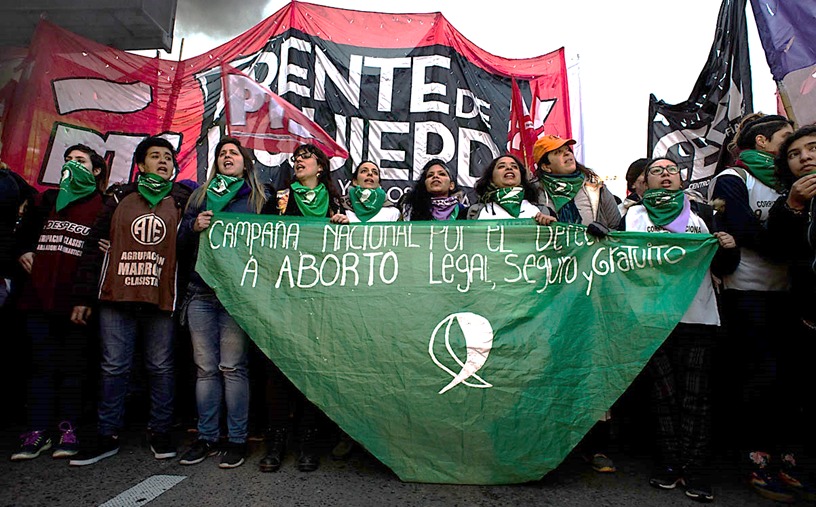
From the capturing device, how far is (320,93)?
18.6 feet

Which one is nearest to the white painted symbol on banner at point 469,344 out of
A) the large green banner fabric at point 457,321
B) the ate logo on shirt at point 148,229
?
the large green banner fabric at point 457,321

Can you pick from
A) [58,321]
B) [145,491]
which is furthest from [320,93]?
[145,491]

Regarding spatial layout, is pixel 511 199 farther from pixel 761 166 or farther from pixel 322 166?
pixel 761 166

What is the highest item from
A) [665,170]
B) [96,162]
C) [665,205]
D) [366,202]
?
[96,162]

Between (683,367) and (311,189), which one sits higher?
(311,189)

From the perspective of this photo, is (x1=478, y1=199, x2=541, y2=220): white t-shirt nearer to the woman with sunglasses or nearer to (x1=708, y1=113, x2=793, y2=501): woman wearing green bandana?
the woman with sunglasses

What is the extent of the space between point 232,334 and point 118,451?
0.99m

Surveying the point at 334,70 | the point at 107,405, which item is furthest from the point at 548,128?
the point at 107,405

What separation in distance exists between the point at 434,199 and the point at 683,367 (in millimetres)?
1901

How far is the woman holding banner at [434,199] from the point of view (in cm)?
354

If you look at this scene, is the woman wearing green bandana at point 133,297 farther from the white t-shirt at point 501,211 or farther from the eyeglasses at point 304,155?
the white t-shirt at point 501,211

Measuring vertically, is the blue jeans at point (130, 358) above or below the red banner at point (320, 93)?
below

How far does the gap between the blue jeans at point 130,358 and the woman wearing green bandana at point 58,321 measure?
241 mm

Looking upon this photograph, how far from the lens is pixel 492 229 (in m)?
3.02
